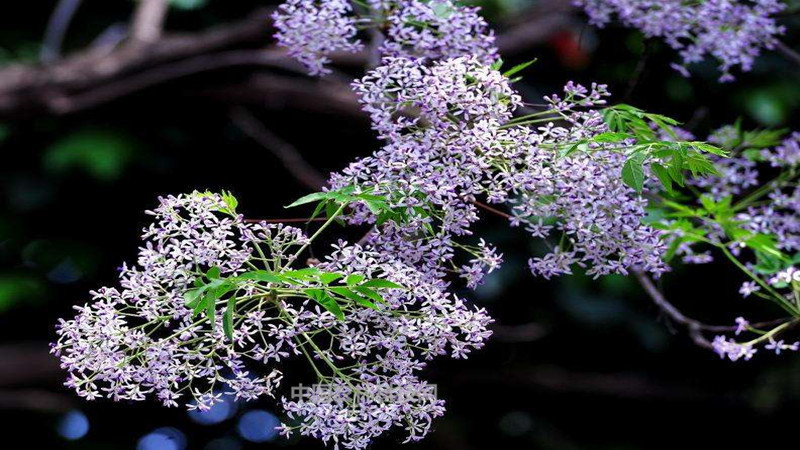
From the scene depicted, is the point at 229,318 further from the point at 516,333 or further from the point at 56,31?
the point at 56,31

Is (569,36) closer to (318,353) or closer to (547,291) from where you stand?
(547,291)

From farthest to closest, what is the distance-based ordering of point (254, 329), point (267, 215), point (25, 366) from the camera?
point (25, 366), point (267, 215), point (254, 329)

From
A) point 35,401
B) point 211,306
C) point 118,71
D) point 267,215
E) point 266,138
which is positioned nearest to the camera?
point 211,306

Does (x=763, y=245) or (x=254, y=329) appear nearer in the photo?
(x=254, y=329)

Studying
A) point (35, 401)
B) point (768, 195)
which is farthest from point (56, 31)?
point (768, 195)

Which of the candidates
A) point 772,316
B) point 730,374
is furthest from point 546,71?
point 730,374

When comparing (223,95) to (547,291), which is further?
(547,291)

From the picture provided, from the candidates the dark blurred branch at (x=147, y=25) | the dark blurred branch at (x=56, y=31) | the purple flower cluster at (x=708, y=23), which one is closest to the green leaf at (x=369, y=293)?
the purple flower cluster at (x=708, y=23)
